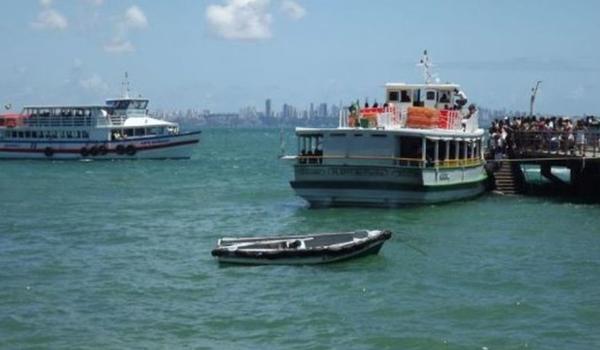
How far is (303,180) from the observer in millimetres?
36000

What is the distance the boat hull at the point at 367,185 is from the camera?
35125mm

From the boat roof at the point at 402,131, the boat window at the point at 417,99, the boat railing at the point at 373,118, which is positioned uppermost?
the boat window at the point at 417,99

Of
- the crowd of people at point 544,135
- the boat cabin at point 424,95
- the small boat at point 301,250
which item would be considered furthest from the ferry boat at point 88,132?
the small boat at point 301,250

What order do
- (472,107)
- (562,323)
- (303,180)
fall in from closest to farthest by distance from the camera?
(562,323), (303,180), (472,107)

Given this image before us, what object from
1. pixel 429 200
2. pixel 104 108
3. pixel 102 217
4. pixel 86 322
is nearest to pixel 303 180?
pixel 429 200

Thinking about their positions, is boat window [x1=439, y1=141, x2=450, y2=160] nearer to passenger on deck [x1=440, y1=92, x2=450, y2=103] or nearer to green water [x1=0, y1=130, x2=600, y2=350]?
green water [x1=0, y1=130, x2=600, y2=350]

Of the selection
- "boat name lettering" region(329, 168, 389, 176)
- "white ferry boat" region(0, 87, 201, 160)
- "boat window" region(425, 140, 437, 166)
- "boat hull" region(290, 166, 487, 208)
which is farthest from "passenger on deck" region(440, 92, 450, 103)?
"white ferry boat" region(0, 87, 201, 160)

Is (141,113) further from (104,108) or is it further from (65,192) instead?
(65,192)

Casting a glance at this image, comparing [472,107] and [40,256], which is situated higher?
[472,107]

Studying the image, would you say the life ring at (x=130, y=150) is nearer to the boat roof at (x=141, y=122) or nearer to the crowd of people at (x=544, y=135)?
the boat roof at (x=141, y=122)

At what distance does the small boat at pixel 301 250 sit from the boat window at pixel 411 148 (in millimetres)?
10671

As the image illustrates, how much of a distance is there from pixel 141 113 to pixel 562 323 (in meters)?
62.6

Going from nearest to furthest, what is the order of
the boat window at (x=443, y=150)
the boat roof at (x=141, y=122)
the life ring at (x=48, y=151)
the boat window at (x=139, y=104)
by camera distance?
the boat window at (x=443, y=150), the life ring at (x=48, y=151), the boat roof at (x=141, y=122), the boat window at (x=139, y=104)

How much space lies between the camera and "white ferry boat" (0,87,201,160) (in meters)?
76.1
